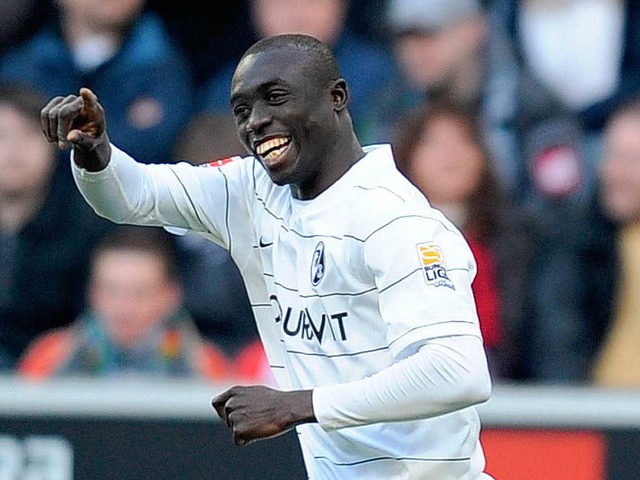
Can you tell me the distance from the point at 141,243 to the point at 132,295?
231 millimetres

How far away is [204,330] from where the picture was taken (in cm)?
591

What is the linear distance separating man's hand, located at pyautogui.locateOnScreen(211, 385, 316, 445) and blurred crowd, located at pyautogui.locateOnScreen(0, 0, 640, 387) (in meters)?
2.78

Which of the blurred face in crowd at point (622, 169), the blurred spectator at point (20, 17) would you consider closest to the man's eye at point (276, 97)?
the blurred face in crowd at point (622, 169)

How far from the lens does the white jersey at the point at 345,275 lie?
10.3 ft

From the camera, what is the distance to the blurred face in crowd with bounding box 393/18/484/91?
5.95 meters

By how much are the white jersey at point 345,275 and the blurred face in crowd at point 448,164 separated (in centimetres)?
214

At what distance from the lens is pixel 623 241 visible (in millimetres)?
5766

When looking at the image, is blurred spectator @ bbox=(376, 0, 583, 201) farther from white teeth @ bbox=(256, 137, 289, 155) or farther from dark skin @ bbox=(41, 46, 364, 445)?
white teeth @ bbox=(256, 137, 289, 155)

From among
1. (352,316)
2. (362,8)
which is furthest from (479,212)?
(352,316)

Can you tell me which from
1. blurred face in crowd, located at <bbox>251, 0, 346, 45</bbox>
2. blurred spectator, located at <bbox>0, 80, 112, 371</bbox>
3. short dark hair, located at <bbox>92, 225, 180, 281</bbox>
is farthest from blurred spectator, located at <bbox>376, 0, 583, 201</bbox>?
blurred spectator, located at <bbox>0, 80, 112, 371</bbox>

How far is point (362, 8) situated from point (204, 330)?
1389 millimetres

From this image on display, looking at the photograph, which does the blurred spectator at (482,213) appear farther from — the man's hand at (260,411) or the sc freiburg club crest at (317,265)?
the man's hand at (260,411)

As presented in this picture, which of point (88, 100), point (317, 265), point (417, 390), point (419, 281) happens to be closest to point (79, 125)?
point (88, 100)

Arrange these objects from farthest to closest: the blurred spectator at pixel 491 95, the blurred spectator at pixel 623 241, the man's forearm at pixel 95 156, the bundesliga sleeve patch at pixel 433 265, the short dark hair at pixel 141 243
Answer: the short dark hair at pixel 141 243, the blurred spectator at pixel 491 95, the blurred spectator at pixel 623 241, the man's forearm at pixel 95 156, the bundesliga sleeve patch at pixel 433 265
